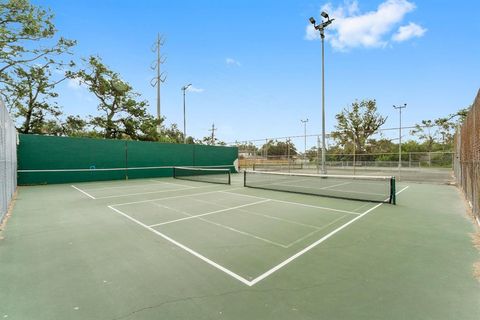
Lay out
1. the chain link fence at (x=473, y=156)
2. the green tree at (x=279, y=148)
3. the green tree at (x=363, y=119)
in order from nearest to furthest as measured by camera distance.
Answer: the chain link fence at (x=473, y=156) < the green tree at (x=279, y=148) < the green tree at (x=363, y=119)

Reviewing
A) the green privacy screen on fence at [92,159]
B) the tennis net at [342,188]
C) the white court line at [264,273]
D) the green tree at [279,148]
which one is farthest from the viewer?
the green tree at [279,148]

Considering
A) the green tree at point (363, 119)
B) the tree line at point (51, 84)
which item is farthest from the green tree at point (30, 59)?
the green tree at point (363, 119)

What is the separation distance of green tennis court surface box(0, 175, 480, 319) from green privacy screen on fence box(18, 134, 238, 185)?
29.1 feet

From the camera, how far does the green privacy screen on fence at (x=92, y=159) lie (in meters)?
13.6

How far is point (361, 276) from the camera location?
3135 millimetres

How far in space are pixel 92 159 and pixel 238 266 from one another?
15.4 m

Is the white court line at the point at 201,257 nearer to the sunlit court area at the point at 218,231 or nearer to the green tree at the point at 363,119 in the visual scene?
the sunlit court area at the point at 218,231

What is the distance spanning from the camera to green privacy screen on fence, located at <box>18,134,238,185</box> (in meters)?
13.6

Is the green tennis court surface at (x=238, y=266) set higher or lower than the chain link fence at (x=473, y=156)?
lower

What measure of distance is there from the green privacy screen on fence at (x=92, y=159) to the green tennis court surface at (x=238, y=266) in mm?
8868

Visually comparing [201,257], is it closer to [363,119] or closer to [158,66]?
[158,66]

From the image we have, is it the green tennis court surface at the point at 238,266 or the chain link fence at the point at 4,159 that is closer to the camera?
the green tennis court surface at the point at 238,266

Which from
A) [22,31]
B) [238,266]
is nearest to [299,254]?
[238,266]

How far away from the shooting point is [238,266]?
11.3 feet
